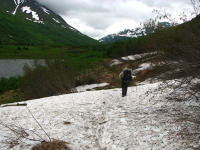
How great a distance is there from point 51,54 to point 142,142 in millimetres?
16184

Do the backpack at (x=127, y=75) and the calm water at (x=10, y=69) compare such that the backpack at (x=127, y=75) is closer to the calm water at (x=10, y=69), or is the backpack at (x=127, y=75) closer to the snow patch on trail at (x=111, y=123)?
the snow patch on trail at (x=111, y=123)

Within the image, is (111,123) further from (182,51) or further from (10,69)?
(10,69)

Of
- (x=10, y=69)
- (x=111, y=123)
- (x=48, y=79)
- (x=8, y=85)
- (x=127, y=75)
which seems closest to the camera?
(x=111, y=123)

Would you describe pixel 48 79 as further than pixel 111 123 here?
Yes

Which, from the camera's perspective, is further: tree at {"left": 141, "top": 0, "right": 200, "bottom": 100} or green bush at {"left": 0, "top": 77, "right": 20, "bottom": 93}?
green bush at {"left": 0, "top": 77, "right": 20, "bottom": 93}

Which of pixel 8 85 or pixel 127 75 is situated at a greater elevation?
pixel 127 75

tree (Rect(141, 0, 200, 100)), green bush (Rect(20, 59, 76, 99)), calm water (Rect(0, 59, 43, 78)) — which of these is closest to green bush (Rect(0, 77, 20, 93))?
calm water (Rect(0, 59, 43, 78))

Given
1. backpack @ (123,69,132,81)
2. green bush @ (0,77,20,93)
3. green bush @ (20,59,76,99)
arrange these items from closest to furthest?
backpack @ (123,69,132,81) → green bush @ (20,59,76,99) → green bush @ (0,77,20,93)

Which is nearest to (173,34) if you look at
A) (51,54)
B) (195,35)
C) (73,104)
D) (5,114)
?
(195,35)

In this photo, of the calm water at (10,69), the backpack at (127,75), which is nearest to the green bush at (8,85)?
the calm water at (10,69)

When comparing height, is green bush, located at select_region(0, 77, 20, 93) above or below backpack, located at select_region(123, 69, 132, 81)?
below

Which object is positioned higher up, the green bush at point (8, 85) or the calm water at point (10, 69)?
the calm water at point (10, 69)

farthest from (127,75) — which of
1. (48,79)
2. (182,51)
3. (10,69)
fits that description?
(10,69)

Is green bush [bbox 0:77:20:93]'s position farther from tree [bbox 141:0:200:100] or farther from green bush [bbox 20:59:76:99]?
tree [bbox 141:0:200:100]
